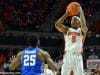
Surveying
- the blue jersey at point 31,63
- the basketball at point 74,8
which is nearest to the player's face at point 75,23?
the basketball at point 74,8

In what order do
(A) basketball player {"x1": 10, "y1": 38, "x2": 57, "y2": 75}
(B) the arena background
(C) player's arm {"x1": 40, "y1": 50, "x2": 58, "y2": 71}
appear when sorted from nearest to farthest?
(C) player's arm {"x1": 40, "y1": 50, "x2": 58, "y2": 71} < (A) basketball player {"x1": 10, "y1": 38, "x2": 57, "y2": 75} < (B) the arena background

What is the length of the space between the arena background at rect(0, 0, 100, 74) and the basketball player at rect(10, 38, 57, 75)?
7.20 meters

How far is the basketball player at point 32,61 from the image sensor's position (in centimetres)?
612

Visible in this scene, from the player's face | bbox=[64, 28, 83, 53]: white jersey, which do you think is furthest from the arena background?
the player's face

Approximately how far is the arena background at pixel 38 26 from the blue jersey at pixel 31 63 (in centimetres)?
719

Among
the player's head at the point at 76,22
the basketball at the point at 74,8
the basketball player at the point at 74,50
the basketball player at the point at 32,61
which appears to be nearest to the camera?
the basketball player at the point at 32,61

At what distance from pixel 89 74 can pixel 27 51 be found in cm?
527

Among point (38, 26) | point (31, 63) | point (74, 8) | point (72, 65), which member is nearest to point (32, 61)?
point (31, 63)

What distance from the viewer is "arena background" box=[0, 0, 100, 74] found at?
49.4ft

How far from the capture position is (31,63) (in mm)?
6195

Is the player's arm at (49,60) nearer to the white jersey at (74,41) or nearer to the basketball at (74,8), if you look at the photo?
the basketball at (74,8)

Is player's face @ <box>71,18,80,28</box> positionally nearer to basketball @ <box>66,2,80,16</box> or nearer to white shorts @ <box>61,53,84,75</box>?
basketball @ <box>66,2,80,16</box>

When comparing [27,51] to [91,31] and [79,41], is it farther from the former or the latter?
[91,31]

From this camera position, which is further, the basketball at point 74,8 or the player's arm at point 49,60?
the basketball at point 74,8
